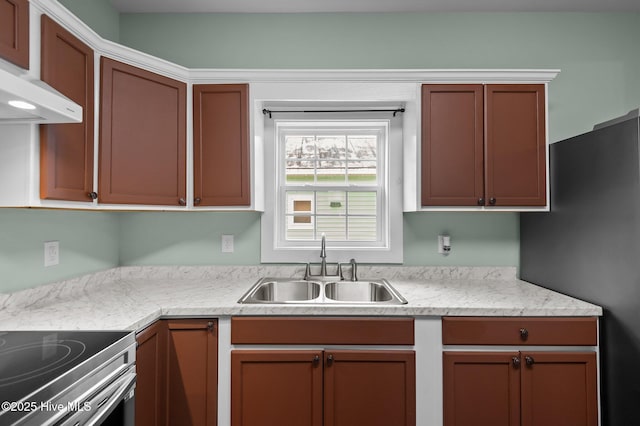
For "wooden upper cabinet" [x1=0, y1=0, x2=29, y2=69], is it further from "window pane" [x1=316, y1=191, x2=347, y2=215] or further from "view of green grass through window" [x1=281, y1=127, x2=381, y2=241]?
"window pane" [x1=316, y1=191, x2=347, y2=215]

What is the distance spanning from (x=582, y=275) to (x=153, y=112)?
8.12 ft

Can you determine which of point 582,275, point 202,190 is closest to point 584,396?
point 582,275

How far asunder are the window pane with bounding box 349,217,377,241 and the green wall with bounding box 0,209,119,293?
5.45ft

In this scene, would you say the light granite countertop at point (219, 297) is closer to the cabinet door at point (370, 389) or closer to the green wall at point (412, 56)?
the green wall at point (412, 56)

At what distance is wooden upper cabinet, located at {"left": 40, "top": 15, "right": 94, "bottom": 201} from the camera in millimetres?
1349

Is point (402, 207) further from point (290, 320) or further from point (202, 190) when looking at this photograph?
point (202, 190)

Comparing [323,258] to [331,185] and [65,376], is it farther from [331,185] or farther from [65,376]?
[65,376]

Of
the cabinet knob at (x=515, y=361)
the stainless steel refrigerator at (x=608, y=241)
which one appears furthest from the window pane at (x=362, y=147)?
the cabinet knob at (x=515, y=361)

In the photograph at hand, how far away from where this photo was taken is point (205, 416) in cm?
161

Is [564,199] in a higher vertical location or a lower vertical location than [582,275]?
higher

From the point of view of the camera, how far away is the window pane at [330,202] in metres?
2.43

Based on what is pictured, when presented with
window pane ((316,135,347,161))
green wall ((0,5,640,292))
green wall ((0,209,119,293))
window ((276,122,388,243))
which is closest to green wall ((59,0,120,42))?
green wall ((0,5,640,292))

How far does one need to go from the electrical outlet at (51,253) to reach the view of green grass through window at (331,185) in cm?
133

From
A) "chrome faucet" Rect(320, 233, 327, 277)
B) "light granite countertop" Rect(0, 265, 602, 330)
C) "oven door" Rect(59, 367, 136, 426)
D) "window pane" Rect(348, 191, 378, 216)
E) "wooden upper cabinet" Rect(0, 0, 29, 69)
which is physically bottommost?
"oven door" Rect(59, 367, 136, 426)
